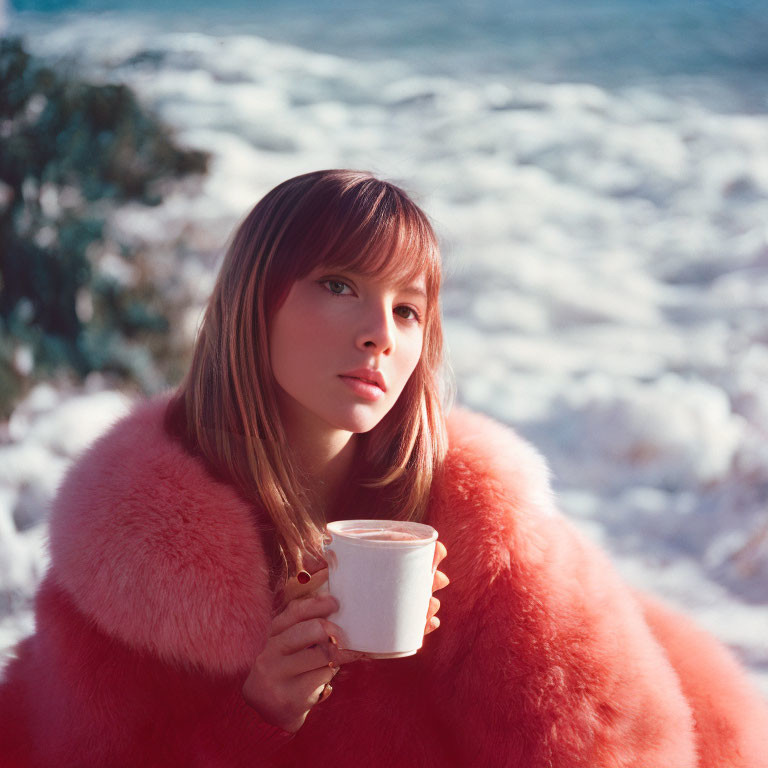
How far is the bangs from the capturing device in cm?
91

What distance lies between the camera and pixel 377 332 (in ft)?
2.93

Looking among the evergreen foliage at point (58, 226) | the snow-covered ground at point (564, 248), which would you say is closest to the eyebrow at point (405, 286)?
the snow-covered ground at point (564, 248)

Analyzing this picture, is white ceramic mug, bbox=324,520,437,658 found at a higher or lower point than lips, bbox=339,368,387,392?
lower

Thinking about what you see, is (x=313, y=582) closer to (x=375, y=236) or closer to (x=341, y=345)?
(x=341, y=345)

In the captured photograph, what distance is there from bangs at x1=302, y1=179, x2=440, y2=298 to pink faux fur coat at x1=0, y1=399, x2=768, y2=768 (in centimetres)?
26

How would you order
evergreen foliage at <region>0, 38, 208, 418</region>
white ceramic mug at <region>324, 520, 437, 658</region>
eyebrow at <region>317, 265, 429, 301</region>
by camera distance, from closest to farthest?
white ceramic mug at <region>324, 520, 437, 658</region>
eyebrow at <region>317, 265, 429, 301</region>
evergreen foliage at <region>0, 38, 208, 418</region>


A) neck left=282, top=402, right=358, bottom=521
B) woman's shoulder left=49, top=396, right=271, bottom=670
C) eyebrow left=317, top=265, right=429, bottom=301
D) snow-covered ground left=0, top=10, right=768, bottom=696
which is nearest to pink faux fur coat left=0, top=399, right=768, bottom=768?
woman's shoulder left=49, top=396, right=271, bottom=670

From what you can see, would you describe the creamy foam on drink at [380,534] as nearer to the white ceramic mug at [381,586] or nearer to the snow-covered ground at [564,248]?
the white ceramic mug at [381,586]

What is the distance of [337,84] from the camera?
73.2 inches

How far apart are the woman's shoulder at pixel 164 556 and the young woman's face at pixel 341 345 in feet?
0.47

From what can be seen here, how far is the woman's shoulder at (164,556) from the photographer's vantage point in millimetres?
829

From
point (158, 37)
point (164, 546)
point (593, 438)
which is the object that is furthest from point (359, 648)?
point (158, 37)

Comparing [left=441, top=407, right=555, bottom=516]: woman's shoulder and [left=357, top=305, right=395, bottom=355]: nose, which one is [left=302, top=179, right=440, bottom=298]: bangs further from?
[left=441, top=407, right=555, bottom=516]: woman's shoulder

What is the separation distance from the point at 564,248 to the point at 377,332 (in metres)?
1.06
